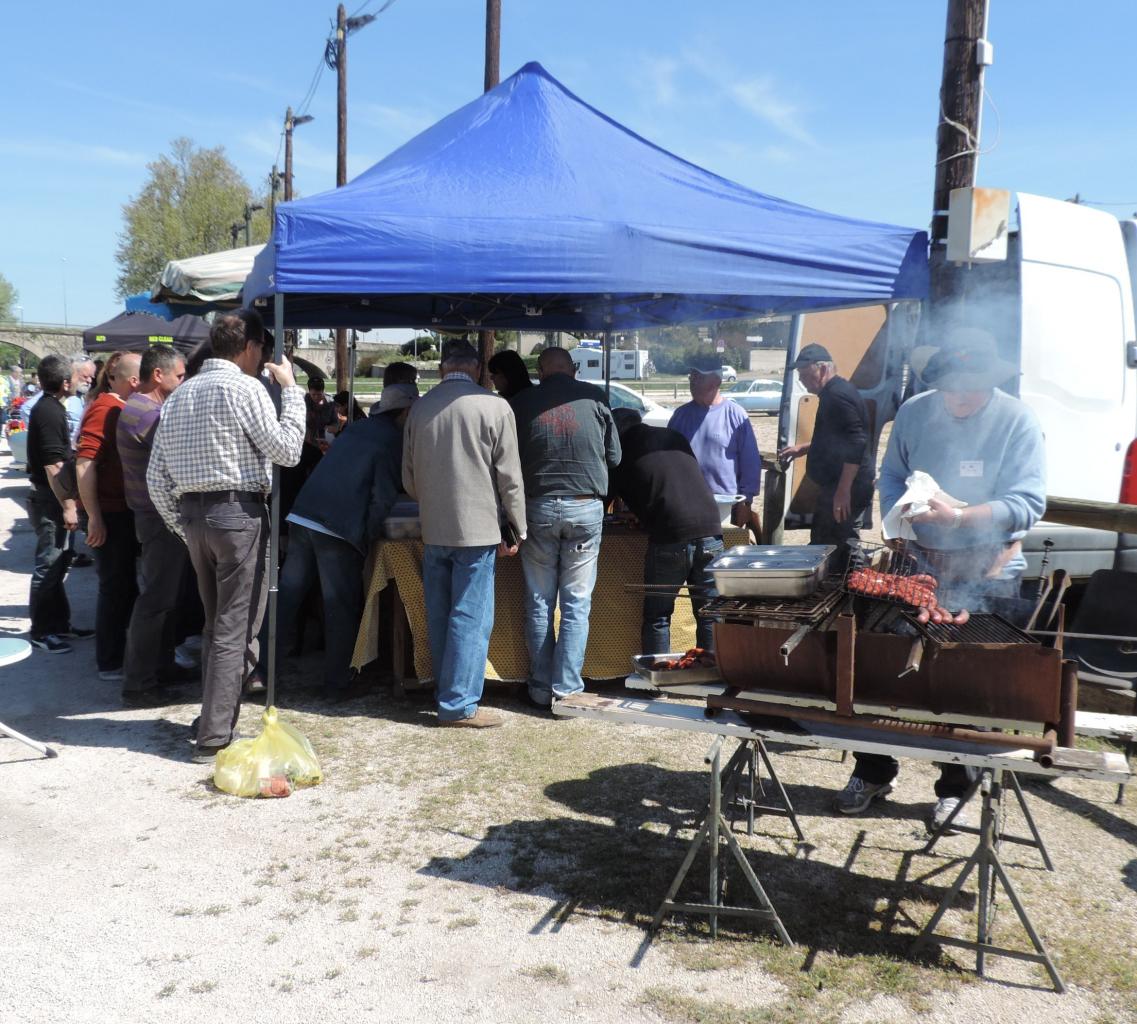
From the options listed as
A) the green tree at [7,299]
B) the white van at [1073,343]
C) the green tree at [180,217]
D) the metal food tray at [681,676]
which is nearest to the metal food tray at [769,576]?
the metal food tray at [681,676]

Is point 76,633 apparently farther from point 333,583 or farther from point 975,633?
point 975,633

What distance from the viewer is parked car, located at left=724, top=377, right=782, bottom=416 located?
107 feet

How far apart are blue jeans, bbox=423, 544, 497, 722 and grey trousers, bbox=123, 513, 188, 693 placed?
124 centimetres

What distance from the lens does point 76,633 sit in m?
6.50

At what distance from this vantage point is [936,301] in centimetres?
582

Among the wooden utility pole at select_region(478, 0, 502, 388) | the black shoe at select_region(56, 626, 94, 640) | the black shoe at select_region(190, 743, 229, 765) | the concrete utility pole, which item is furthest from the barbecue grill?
the wooden utility pole at select_region(478, 0, 502, 388)

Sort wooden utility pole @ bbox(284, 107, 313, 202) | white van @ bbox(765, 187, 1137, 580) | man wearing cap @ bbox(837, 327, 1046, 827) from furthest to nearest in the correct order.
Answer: wooden utility pole @ bbox(284, 107, 313, 202) < white van @ bbox(765, 187, 1137, 580) < man wearing cap @ bbox(837, 327, 1046, 827)

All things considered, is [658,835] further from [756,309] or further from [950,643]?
[756,309]

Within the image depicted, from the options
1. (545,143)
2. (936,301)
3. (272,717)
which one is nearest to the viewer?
(272,717)

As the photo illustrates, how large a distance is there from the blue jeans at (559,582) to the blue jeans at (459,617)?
275mm

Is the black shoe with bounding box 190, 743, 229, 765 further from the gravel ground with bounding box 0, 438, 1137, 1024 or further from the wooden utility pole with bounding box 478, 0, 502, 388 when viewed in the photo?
the wooden utility pole with bounding box 478, 0, 502, 388

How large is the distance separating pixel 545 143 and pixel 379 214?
1277 mm

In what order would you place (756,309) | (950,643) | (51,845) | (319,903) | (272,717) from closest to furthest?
1. (950,643)
2. (319,903)
3. (51,845)
4. (272,717)
5. (756,309)

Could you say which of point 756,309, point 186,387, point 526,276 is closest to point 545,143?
point 526,276
